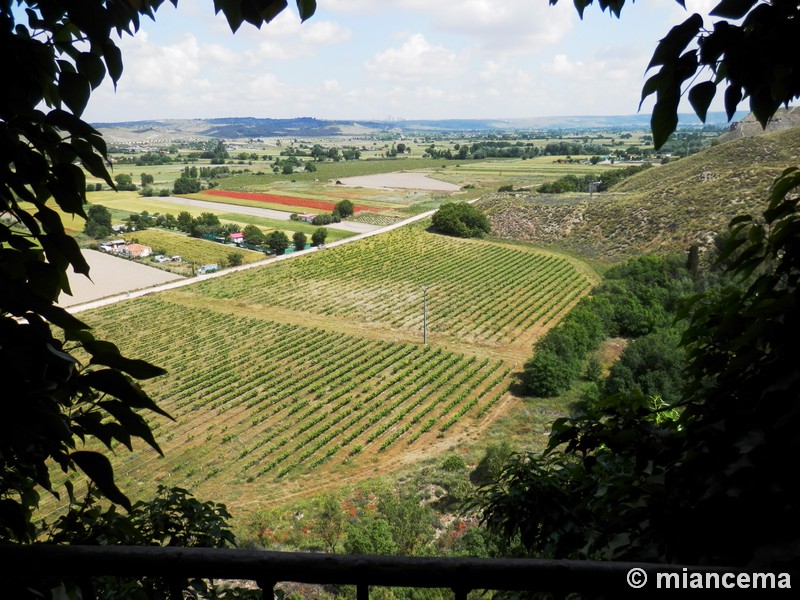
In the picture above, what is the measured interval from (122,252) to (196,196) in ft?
125

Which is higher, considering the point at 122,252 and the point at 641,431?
the point at 641,431

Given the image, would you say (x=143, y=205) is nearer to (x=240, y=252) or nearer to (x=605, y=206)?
(x=240, y=252)

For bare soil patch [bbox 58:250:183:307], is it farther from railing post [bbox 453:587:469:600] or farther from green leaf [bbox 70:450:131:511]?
railing post [bbox 453:587:469:600]

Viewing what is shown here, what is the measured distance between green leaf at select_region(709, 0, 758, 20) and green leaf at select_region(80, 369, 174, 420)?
1.61 meters

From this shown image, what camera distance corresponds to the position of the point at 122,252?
179 feet

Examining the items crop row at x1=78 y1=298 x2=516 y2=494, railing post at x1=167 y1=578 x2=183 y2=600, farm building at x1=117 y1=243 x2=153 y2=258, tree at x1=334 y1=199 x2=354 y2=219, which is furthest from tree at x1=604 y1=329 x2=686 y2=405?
tree at x1=334 y1=199 x2=354 y2=219

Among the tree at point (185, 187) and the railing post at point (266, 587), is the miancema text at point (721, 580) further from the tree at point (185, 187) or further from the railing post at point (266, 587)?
the tree at point (185, 187)

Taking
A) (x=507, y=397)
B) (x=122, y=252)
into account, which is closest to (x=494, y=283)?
(x=507, y=397)

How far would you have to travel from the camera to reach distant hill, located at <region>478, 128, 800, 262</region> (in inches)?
1949

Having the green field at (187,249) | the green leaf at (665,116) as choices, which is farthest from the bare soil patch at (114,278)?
the green leaf at (665,116)

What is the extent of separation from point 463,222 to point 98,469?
6189 centimetres

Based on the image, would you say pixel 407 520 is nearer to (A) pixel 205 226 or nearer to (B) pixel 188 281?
(B) pixel 188 281

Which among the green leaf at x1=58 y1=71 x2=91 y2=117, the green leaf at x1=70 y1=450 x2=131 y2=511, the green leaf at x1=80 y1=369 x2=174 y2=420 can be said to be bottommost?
the green leaf at x1=70 y1=450 x2=131 y2=511

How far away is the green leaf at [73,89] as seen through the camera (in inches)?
64.2
